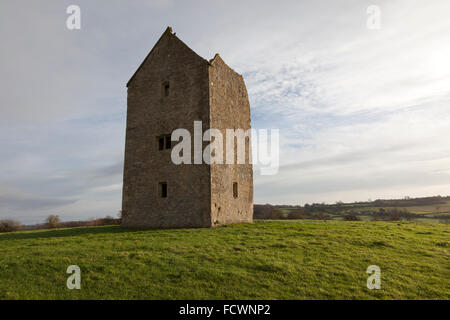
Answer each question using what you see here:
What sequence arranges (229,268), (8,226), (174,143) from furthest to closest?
(8,226)
(174,143)
(229,268)

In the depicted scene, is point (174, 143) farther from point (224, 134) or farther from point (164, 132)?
point (224, 134)

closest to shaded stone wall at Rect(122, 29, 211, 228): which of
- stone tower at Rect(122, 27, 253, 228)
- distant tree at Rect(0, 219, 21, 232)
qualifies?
stone tower at Rect(122, 27, 253, 228)

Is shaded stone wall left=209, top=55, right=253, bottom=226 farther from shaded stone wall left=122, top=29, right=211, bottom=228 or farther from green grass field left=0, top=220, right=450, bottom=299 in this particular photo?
green grass field left=0, top=220, right=450, bottom=299

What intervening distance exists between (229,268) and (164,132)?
12188 mm

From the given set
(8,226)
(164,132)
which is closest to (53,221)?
(8,226)

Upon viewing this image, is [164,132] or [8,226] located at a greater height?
[164,132]

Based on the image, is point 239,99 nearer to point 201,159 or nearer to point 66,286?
point 201,159

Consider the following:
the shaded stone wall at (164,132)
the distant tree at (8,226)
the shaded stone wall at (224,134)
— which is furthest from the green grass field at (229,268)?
the distant tree at (8,226)

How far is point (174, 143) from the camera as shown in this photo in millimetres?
18469

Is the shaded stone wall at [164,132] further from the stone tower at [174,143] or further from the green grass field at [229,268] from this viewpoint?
the green grass field at [229,268]
